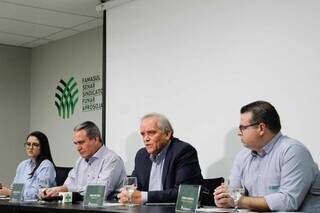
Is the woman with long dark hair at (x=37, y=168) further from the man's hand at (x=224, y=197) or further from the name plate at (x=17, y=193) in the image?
the man's hand at (x=224, y=197)

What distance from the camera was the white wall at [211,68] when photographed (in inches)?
155

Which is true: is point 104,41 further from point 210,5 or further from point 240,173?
point 240,173

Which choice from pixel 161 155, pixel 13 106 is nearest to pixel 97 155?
pixel 161 155

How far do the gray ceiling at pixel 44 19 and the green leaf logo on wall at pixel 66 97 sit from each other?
2.12 feet

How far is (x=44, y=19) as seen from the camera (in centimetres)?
638

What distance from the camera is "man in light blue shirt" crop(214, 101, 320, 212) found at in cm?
287

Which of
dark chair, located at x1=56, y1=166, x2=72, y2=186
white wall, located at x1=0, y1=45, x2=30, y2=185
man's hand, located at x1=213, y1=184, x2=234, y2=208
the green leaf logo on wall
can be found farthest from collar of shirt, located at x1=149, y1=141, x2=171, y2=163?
white wall, located at x1=0, y1=45, x2=30, y2=185

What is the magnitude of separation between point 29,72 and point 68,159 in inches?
64.2

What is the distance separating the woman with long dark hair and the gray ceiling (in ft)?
5.08

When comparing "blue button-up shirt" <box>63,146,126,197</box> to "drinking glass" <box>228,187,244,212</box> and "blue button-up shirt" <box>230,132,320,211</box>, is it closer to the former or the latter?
"blue button-up shirt" <box>230,132,320,211</box>

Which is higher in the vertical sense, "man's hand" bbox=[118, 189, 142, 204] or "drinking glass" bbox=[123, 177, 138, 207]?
"drinking glass" bbox=[123, 177, 138, 207]

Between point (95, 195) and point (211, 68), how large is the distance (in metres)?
1.88

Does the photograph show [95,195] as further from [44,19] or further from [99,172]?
[44,19]

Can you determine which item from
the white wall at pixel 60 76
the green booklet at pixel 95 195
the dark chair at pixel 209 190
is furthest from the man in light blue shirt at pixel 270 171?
the white wall at pixel 60 76
